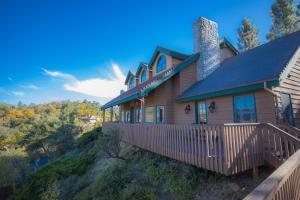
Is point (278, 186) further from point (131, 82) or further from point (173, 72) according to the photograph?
point (131, 82)

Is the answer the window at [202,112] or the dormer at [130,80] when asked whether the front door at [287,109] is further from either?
the dormer at [130,80]

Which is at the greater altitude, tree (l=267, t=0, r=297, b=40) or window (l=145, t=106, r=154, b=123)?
tree (l=267, t=0, r=297, b=40)

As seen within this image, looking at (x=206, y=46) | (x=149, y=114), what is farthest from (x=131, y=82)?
(x=206, y=46)

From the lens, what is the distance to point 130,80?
19.8 metres

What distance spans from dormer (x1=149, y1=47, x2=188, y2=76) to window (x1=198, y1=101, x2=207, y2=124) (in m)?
4.19

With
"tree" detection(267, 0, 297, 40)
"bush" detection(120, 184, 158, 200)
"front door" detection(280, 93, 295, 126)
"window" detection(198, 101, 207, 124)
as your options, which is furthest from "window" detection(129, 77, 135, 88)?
"tree" detection(267, 0, 297, 40)

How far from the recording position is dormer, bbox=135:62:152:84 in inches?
616

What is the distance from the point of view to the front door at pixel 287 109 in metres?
6.81

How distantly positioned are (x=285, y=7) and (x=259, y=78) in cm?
2386

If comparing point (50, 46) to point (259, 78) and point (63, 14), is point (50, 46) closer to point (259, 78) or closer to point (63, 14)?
point (63, 14)

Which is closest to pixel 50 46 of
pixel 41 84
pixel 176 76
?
pixel 176 76

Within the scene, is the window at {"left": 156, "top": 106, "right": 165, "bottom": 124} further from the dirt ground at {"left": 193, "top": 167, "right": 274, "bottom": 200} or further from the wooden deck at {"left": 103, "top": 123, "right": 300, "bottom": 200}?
the dirt ground at {"left": 193, "top": 167, "right": 274, "bottom": 200}

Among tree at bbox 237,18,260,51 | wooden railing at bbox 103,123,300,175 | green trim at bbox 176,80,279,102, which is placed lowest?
wooden railing at bbox 103,123,300,175

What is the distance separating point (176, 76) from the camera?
1230 cm
